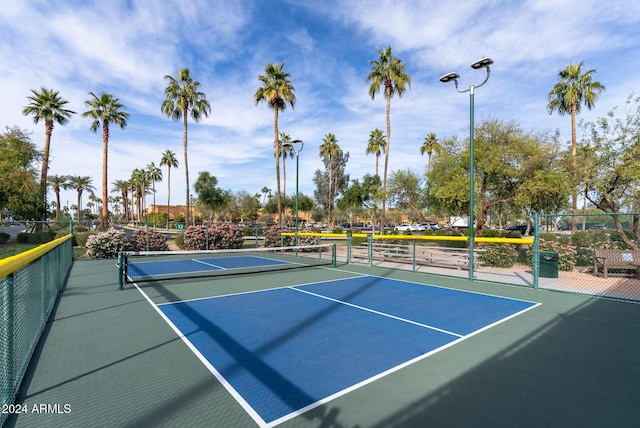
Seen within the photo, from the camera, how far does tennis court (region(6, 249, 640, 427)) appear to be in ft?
11.5

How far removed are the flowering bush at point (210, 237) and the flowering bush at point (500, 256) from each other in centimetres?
1589

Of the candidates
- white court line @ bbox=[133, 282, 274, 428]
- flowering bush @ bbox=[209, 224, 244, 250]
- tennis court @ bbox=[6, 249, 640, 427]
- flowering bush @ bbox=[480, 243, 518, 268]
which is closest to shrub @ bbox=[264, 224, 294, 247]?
flowering bush @ bbox=[209, 224, 244, 250]

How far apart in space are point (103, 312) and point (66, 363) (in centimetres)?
290

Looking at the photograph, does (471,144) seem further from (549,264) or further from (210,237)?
(210,237)

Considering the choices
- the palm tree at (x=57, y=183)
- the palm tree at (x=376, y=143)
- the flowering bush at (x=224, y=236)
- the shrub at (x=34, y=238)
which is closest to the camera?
the flowering bush at (x=224, y=236)

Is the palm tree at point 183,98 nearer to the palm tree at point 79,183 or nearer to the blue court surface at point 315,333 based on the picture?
the blue court surface at point 315,333

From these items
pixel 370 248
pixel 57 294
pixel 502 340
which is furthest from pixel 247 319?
pixel 370 248

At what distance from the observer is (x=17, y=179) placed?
2228 cm

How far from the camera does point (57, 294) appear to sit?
914cm

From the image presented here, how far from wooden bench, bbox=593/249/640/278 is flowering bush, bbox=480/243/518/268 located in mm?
3132

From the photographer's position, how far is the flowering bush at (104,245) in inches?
709

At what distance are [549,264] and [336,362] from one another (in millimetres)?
10577

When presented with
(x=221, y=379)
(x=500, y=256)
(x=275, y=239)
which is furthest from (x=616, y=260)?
(x=275, y=239)

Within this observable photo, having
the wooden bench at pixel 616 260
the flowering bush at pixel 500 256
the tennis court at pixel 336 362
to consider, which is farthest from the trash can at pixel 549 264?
the tennis court at pixel 336 362
